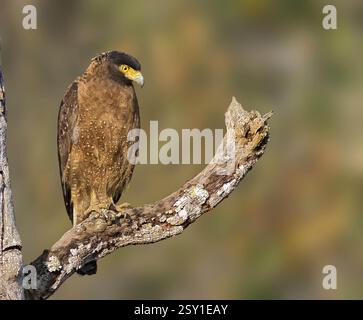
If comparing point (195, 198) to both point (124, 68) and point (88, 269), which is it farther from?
point (124, 68)

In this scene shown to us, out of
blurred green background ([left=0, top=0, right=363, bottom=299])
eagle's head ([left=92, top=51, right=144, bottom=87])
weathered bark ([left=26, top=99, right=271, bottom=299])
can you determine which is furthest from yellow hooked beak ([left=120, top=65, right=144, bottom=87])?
blurred green background ([left=0, top=0, right=363, bottom=299])

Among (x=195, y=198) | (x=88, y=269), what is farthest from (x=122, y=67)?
(x=195, y=198)

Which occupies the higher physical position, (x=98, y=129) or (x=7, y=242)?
(x=98, y=129)


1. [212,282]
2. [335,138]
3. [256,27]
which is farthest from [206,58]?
[212,282]

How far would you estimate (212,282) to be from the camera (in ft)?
52.6

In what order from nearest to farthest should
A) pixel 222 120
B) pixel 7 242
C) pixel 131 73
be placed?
pixel 7 242 → pixel 131 73 → pixel 222 120

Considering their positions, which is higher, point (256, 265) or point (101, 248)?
point (256, 265)

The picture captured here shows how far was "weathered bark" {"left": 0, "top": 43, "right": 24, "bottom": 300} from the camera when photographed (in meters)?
5.67

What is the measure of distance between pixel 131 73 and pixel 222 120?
27.0ft

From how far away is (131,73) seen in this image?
757 cm

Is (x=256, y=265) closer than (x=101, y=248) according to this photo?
No

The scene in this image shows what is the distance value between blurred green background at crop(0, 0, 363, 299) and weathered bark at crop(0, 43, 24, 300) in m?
9.38
